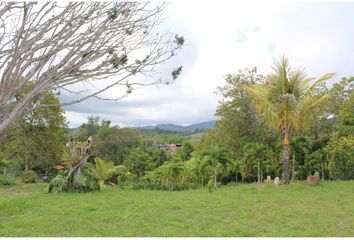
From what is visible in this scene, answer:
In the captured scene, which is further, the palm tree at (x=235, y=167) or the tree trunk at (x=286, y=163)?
the palm tree at (x=235, y=167)

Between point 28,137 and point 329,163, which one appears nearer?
point 329,163

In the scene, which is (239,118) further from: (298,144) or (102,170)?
(102,170)

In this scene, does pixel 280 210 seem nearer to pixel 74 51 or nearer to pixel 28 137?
pixel 74 51

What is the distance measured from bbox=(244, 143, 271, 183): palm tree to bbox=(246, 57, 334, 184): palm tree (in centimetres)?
204

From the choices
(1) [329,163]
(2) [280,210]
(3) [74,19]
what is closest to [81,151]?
(2) [280,210]

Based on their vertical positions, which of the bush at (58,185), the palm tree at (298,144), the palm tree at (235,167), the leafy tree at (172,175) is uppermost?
the palm tree at (298,144)

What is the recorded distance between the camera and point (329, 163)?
14.0 metres

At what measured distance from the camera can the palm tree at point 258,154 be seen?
1377 centimetres

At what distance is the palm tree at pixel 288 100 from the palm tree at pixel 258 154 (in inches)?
80.5

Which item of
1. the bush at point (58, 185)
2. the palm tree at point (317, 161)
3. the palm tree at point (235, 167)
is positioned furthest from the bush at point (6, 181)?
the palm tree at point (317, 161)

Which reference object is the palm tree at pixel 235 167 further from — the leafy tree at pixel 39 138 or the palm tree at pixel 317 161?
the leafy tree at pixel 39 138

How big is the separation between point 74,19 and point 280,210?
5.52 metres

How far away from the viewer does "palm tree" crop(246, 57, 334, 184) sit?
11.5 m

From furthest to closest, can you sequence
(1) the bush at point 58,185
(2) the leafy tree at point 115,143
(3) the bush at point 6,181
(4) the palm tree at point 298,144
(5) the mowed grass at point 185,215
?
(2) the leafy tree at point 115,143
(3) the bush at point 6,181
(4) the palm tree at point 298,144
(1) the bush at point 58,185
(5) the mowed grass at point 185,215
